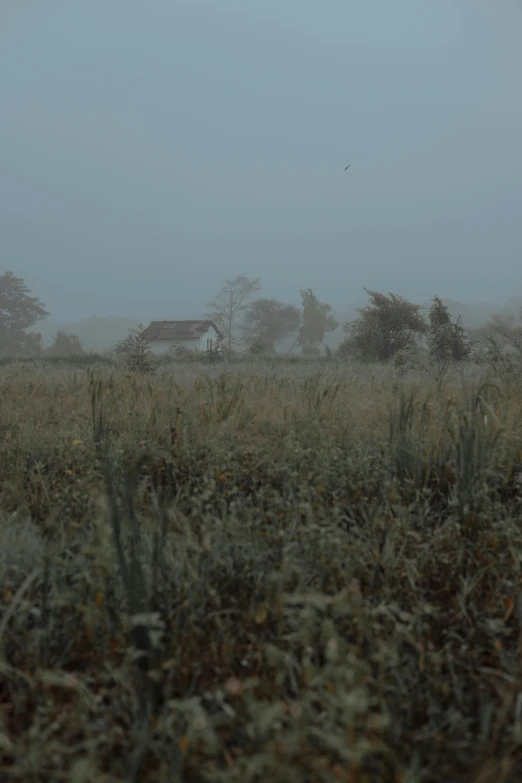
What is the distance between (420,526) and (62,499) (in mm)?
2024

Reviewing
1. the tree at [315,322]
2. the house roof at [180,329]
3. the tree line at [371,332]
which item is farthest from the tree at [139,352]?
the tree at [315,322]

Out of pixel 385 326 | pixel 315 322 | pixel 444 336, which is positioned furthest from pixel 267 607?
pixel 315 322

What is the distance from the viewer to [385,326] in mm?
17609

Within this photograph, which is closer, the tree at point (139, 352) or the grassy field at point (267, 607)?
the grassy field at point (267, 607)

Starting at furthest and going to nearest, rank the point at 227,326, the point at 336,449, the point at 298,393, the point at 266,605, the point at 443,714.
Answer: the point at 227,326 < the point at 298,393 < the point at 336,449 < the point at 266,605 < the point at 443,714

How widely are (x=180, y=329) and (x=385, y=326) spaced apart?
14887 mm

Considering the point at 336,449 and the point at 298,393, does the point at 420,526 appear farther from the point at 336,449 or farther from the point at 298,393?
the point at 298,393

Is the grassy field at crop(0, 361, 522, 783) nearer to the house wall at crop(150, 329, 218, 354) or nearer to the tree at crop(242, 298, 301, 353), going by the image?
the house wall at crop(150, 329, 218, 354)

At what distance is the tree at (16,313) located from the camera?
141 feet

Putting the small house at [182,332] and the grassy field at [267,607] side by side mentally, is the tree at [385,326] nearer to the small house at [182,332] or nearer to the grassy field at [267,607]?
the small house at [182,332]

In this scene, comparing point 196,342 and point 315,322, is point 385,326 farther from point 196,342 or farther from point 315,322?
point 315,322

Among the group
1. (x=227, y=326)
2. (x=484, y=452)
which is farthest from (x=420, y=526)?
(x=227, y=326)

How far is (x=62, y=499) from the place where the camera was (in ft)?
10.2

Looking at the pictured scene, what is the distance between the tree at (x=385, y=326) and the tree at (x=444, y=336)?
2.80 meters
